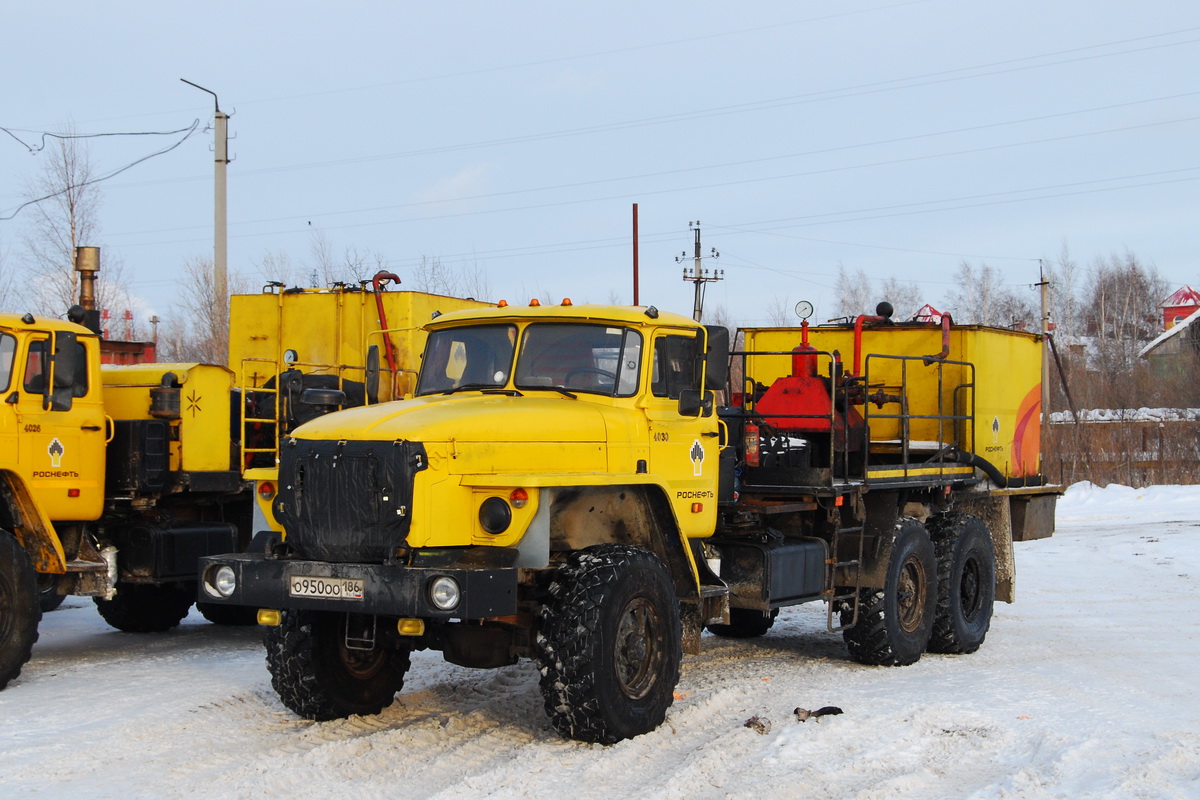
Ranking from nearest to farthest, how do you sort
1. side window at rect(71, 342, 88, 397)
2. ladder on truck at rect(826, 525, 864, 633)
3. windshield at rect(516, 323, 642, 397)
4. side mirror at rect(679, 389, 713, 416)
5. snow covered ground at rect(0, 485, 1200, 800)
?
snow covered ground at rect(0, 485, 1200, 800)
windshield at rect(516, 323, 642, 397)
side mirror at rect(679, 389, 713, 416)
side window at rect(71, 342, 88, 397)
ladder on truck at rect(826, 525, 864, 633)

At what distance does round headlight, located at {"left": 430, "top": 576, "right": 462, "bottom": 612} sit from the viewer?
22.5ft

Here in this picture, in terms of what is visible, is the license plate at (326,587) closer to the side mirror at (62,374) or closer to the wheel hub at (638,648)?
the wheel hub at (638,648)

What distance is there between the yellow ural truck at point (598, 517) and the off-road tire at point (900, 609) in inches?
0.7

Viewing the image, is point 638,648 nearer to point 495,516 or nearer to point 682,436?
point 495,516

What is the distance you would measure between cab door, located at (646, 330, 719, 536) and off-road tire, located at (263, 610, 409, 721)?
6.71 ft

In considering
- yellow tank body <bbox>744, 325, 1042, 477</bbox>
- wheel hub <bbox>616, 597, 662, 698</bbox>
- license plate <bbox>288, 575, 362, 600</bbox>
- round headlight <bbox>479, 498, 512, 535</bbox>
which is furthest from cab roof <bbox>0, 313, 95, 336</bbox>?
yellow tank body <bbox>744, 325, 1042, 477</bbox>

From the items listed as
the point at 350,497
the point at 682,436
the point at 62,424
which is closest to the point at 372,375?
the point at 350,497

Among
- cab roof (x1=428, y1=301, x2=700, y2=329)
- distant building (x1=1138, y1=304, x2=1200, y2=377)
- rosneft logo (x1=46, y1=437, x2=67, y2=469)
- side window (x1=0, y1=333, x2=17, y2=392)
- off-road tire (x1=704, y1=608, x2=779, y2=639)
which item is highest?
distant building (x1=1138, y1=304, x2=1200, y2=377)

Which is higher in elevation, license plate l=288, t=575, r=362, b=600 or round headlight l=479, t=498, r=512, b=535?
round headlight l=479, t=498, r=512, b=535

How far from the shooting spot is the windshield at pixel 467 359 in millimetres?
8453

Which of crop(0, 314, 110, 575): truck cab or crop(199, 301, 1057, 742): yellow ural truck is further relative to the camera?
crop(0, 314, 110, 575): truck cab

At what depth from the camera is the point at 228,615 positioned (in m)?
12.8

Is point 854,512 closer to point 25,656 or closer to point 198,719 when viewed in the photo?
point 198,719

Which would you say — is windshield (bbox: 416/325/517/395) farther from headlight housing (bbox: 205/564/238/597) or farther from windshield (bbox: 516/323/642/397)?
headlight housing (bbox: 205/564/238/597)
